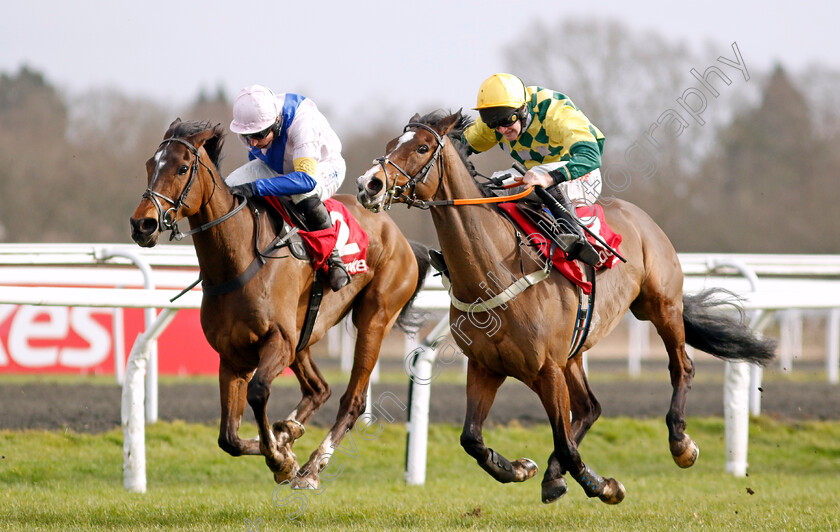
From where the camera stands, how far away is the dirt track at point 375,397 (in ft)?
22.7

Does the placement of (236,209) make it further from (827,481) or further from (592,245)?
(827,481)

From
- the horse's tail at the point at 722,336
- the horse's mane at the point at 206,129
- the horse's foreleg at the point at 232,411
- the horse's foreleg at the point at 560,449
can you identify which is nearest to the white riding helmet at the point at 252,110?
the horse's mane at the point at 206,129

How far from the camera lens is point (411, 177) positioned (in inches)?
156

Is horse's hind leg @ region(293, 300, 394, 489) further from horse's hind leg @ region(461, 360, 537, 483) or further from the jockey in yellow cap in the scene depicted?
the jockey in yellow cap

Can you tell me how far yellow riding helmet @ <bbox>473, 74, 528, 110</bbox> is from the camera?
4355mm

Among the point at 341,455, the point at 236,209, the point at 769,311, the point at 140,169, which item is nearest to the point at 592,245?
the point at 236,209

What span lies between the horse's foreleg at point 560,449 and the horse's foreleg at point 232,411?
4.55 ft

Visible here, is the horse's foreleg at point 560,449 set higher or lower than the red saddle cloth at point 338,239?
lower

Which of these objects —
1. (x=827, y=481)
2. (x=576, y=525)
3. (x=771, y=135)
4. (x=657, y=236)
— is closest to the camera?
(x=576, y=525)

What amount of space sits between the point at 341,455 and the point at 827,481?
10.6ft

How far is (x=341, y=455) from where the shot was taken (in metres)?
6.63

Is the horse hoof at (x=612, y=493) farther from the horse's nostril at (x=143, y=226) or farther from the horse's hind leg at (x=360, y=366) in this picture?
the horse's nostril at (x=143, y=226)

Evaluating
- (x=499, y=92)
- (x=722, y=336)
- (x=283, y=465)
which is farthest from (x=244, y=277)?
(x=722, y=336)

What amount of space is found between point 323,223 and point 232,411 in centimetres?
105
